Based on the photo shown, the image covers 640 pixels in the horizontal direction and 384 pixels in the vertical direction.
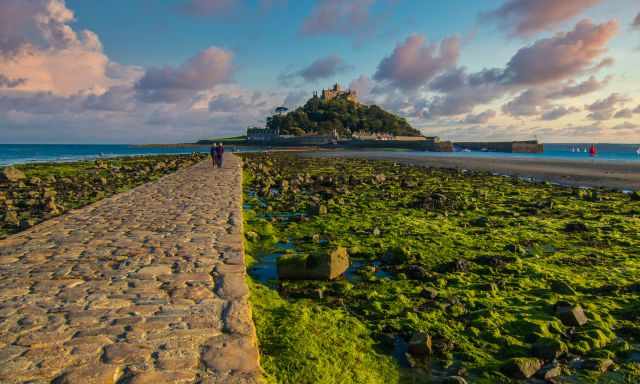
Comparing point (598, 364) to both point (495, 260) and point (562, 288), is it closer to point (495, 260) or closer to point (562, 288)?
point (562, 288)

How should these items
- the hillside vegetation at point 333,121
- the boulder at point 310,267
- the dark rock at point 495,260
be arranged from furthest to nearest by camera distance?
the hillside vegetation at point 333,121 < the dark rock at point 495,260 < the boulder at point 310,267

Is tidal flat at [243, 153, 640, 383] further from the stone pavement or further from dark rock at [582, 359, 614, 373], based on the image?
the stone pavement

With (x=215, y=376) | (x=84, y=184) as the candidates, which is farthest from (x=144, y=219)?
(x=84, y=184)

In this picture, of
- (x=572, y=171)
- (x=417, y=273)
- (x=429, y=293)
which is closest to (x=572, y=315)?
(x=429, y=293)

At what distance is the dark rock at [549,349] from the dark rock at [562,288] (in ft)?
6.81

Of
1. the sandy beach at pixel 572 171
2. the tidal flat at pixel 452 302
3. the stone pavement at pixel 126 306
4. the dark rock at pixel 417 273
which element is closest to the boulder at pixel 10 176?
the stone pavement at pixel 126 306

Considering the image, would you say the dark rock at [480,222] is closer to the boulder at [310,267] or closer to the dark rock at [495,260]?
the dark rock at [495,260]

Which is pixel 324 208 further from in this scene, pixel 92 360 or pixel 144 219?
pixel 92 360

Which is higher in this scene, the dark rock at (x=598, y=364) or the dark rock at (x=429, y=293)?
the dark rock at (x=429, y=293)

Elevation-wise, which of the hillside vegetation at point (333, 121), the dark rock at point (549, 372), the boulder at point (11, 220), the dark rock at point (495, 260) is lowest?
the dark rock at point (549, 372)

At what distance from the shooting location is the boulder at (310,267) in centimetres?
680

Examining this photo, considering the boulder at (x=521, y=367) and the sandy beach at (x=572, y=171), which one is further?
the sandy beach at (x=572, y=171)

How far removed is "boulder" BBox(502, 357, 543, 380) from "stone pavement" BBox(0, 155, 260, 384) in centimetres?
259

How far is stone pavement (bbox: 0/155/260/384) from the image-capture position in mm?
3486
